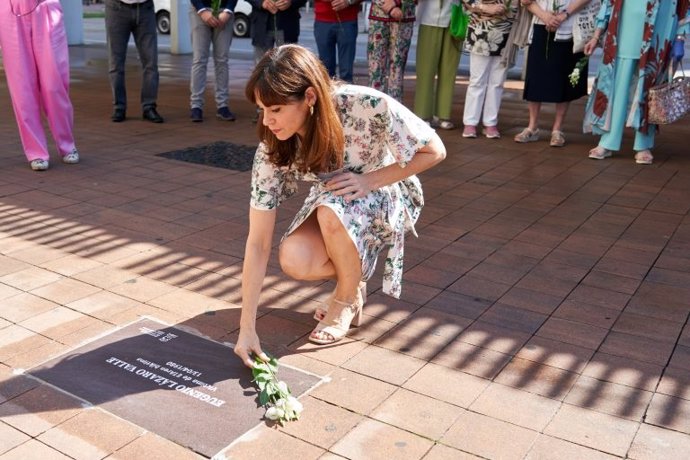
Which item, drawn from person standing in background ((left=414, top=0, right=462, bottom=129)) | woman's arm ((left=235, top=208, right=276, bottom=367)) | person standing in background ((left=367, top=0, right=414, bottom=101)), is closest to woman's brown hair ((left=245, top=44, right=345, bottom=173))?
woman's arm ((left=235, top=208, right=276, bottom=367))

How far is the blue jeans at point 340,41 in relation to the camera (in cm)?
823

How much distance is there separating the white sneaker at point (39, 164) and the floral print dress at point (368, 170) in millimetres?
3626

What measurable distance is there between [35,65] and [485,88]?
4.21 meters

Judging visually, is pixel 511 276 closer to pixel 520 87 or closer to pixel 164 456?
pixel 164 456

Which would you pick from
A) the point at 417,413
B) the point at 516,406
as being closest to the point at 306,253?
the point at 417,413

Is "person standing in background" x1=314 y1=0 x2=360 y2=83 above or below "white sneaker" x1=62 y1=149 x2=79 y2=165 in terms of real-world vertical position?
above

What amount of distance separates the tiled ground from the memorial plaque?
0.25 feet

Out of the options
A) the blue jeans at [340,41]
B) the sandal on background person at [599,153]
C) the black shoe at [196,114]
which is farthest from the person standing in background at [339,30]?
the sandal on background person at [599,153]

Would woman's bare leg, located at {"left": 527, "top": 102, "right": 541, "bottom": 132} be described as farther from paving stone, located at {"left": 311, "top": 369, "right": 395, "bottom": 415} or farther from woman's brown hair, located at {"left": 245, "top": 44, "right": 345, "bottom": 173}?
paving stone, located at {"left": 311, "top": 369, "right": 395, "bottom": 415}

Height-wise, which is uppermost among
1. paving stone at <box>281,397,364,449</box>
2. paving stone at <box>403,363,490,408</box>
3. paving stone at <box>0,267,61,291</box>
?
paving stone at <box>403,363,490,408</box>

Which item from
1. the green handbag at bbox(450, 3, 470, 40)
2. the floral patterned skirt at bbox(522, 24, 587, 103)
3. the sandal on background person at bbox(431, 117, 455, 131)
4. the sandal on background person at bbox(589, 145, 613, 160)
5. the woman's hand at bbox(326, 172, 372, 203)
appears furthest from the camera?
the sandal on background person at bbox(431, 117, 455, 131)

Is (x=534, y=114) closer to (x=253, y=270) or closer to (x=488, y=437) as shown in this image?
(x=253, y=270)

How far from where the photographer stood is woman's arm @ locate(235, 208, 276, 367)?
311 cm

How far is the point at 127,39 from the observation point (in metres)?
8.30
